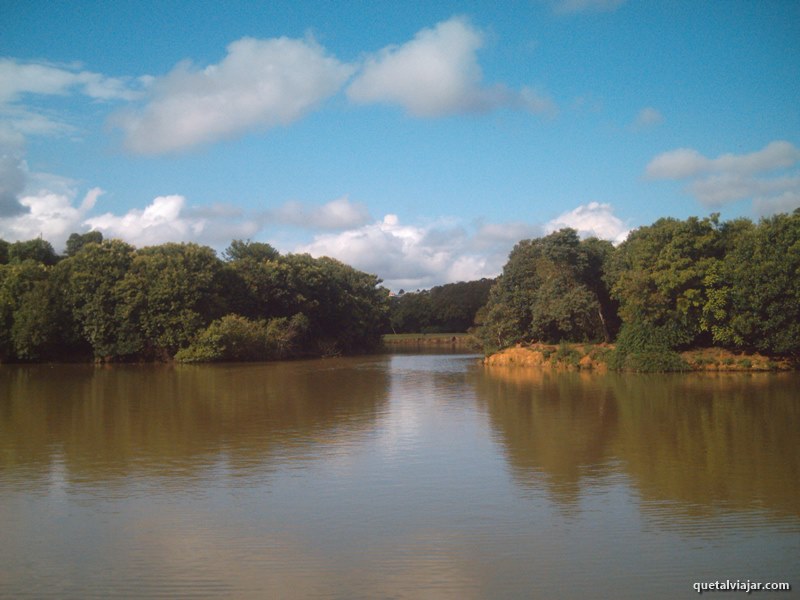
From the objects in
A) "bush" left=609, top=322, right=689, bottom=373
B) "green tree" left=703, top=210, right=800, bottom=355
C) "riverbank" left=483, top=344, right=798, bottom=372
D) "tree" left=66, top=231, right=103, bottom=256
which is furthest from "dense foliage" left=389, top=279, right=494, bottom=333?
"green tree" left=703, top=210, right=800, bottom=355

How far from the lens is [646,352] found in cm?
3759

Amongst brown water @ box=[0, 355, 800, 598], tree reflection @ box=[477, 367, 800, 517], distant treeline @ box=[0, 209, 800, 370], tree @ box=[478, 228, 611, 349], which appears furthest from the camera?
tree @ box=[478, 228, 611, 349]

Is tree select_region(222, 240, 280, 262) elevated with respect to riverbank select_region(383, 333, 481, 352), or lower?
elevated

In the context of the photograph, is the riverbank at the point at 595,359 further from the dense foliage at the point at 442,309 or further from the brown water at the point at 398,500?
the dense foliage at the point at 442,309

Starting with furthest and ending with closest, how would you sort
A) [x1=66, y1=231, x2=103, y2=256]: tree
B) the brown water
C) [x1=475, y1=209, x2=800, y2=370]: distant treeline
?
[x1=66, y1=231, x2=103, y2=256]: tree
[x1=475, y1=209, x2=800, y2=370]: distant treeline
the brown water

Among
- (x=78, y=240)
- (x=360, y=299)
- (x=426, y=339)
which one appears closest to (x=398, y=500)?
(x=360, y=299)

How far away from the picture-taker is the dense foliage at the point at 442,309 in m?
112

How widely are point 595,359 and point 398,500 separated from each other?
103ft

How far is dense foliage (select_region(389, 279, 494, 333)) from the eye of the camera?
368 feet

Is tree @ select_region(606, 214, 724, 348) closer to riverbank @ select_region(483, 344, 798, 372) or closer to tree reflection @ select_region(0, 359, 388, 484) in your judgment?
riverbank @ select_region(483, 344, 798, 372)

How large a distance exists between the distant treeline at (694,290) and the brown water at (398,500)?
39.6 feet

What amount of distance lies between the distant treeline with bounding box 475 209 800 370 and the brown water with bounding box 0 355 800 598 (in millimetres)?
12066

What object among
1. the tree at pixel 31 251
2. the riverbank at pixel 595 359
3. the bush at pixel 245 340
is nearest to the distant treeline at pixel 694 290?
the riverbank at pixel 595 359

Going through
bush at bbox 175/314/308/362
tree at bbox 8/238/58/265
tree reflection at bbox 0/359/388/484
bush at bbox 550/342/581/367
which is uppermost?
tree at bbox 8/238/58/265
